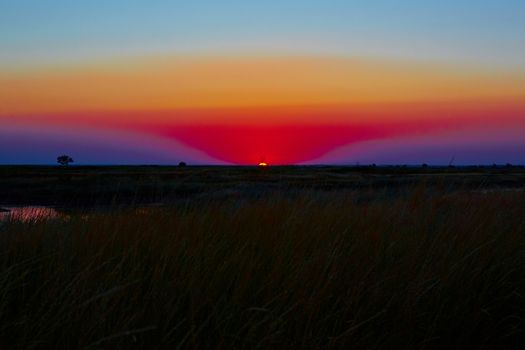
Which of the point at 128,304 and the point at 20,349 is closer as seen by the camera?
the point at 20,349

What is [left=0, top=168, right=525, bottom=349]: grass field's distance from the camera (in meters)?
2.85

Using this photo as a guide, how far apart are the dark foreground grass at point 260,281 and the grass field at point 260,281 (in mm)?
11

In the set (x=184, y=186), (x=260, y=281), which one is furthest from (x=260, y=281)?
(x=184, y=186)

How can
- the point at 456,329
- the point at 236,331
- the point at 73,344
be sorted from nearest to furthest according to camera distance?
the point at 73,344
the point at 236,331
the point at 456,329

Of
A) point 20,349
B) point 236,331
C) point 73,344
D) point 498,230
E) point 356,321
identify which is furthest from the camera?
point 498,230

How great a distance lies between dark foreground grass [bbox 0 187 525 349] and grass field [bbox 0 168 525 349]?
1 cm

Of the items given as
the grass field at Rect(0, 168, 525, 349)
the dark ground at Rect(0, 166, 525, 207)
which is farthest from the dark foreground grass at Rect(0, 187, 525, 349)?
the dark ground at Rect(0, 166, 525, 207)

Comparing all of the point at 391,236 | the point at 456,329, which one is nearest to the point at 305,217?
the point at 391,236

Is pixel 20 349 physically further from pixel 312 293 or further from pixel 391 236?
pixel 391 236

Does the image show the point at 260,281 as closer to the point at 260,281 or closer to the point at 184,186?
the point at 260,281

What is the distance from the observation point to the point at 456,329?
148 inches

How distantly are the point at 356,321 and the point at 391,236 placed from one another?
1.34 metres

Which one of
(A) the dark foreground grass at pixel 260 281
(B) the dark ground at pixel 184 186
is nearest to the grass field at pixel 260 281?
(A) the dark foreground grass at pixel 260 281

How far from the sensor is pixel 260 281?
3.43 metres
